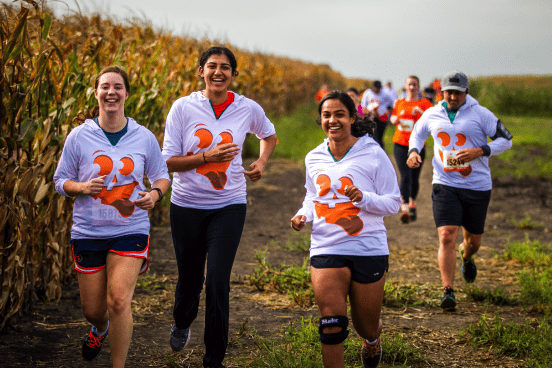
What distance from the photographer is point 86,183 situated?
147 inches

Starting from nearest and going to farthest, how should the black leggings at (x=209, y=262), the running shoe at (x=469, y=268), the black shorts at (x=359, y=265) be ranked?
the black shorts at (x=359, y=265), the black leggings at (x=209, y=262), the running shoe at (x=469, y=268)

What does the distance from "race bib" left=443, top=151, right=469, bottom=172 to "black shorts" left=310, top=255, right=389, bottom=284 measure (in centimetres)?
257

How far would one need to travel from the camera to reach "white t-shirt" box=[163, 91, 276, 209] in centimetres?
432

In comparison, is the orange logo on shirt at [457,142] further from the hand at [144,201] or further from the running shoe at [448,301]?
the hand at [144,201]

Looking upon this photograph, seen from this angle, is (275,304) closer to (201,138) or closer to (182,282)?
(182,282)

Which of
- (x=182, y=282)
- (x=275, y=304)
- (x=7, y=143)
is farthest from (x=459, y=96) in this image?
(x=7, y=143)

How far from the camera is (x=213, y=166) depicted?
14.1 ft

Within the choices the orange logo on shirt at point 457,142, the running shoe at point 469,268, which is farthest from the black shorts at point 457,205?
the running shoe at point 469,268

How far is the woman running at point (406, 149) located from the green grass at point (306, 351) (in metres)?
4.97

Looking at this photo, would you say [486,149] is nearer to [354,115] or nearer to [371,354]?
[354,115]

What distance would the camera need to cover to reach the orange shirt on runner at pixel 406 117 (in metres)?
9.96

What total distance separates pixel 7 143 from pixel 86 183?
1453 mm

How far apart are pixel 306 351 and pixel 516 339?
1859 mm

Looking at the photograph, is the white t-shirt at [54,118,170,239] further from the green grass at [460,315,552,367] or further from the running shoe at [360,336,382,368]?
the green grass at [460,315,552,367]
